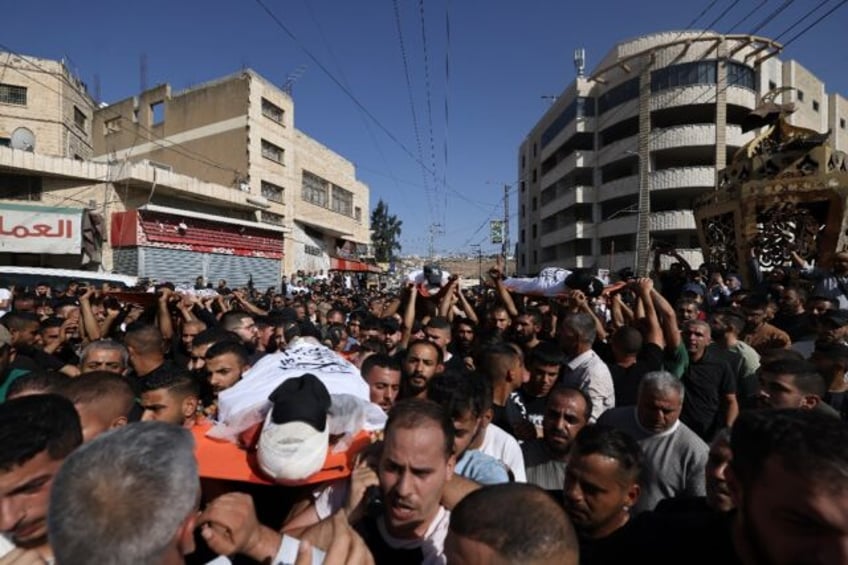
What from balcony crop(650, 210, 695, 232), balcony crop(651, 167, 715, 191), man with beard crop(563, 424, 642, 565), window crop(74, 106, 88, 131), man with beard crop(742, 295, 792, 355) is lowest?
man with beard crop(563, 424, 642, 565)

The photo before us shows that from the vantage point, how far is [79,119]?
86.1 feet

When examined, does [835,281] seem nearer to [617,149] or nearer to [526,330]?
[526,330]

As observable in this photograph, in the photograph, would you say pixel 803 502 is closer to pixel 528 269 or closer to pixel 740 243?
pixel 740 243

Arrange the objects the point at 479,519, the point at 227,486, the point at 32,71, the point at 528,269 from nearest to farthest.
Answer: the point at 479,519
the point at 227,486
the point at 32,71
the point at 528,269

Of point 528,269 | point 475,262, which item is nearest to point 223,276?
point 528,269

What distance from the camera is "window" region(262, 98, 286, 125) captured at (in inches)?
1122

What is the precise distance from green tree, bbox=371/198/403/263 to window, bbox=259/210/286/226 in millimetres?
32551

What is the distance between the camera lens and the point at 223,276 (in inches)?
895

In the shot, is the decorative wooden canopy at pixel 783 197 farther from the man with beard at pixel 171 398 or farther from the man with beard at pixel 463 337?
the man with beard at pixel 171 398

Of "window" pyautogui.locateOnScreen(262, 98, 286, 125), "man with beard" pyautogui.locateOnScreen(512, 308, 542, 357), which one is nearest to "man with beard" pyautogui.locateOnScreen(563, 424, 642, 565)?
"man with beard" pyautogui.locateOnScreen(512, 308, 542, 357)

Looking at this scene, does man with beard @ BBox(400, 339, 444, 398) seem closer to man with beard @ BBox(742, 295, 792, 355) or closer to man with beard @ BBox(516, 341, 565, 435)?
man with beard @ BBox(516, 341, 565, 435)

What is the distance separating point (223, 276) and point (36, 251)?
23.5ft

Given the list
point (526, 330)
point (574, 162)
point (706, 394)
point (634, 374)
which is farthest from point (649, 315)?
point (574, 162)

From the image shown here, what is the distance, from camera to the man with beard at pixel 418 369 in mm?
3426
